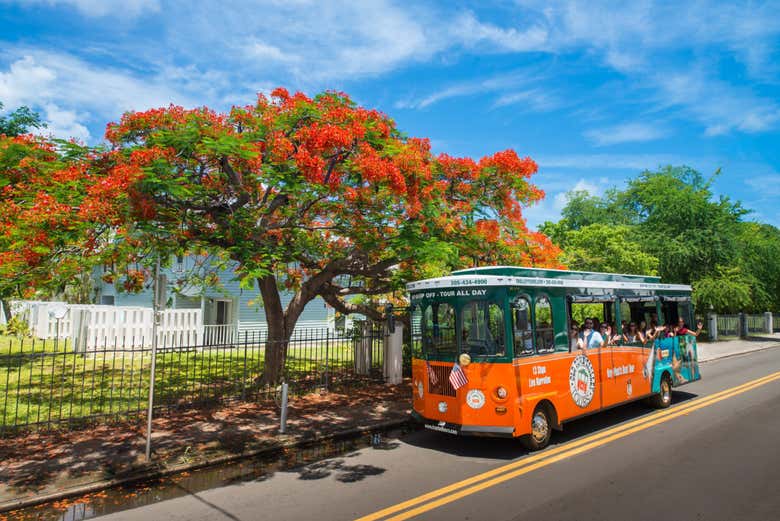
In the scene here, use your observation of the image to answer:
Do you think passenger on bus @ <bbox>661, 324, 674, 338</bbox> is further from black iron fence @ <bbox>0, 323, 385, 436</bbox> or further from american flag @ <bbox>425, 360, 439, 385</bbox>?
black iron fence @ <bbox>0, 323, 385, 436</bbox>

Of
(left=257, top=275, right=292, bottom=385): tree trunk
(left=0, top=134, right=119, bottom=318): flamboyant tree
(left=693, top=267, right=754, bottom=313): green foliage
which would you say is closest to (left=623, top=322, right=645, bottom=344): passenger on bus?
(left=257, top=275, right=292, bottom=385): tree trunk

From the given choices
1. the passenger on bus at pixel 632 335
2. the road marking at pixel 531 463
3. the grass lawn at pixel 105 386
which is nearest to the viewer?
the road marking at pixel 531 463

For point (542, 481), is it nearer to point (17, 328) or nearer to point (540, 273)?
point (540, 273)

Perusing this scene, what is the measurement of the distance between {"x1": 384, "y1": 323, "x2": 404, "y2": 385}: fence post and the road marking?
6.77 meters

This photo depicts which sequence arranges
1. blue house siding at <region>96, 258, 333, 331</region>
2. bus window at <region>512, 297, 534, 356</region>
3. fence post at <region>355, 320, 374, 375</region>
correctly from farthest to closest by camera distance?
blue house siding at <region>96, 258, 333, 331</region>, fence post at <region>355, 320, 374, 375</region>, bus window at <region>512, 297, 534, 356</region>

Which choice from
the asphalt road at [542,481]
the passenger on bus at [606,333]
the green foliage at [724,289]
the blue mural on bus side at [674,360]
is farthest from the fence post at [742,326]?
the passenger on bus at [606,333]

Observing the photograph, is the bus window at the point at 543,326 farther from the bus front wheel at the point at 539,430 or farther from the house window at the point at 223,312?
the house window at the point at 223,312

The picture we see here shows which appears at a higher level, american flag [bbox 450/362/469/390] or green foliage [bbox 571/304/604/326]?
green foliage [bbox 571/304/604/326]

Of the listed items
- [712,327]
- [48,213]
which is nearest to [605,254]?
[712,327]

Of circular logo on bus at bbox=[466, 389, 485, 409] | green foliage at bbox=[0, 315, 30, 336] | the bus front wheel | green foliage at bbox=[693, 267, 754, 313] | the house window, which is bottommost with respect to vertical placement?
the bus front wheel

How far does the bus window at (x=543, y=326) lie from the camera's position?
8741 mm

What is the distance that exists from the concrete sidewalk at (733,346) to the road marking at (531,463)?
45.7 feet

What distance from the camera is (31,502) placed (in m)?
6.40

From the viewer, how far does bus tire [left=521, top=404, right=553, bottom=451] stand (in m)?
8.40
